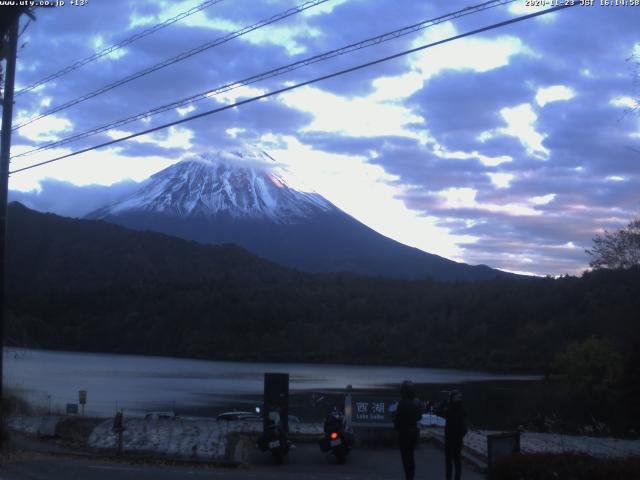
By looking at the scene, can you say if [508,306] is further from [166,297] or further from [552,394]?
[552,394]

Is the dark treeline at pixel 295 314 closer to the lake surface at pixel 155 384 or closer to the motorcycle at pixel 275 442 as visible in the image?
the lake surface at pixel 155 384

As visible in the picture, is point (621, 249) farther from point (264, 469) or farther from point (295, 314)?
point (295, 314)

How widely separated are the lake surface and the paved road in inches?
634

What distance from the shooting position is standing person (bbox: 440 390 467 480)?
1085 cm

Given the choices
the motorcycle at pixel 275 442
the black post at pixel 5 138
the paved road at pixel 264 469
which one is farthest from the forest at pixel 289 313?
the black post at pixel 5 138

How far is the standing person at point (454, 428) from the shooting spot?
1085 centimetres

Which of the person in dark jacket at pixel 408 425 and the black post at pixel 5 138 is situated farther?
the black post at pixel 5 138

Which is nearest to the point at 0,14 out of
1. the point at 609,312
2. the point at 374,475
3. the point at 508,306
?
the point at 374,475

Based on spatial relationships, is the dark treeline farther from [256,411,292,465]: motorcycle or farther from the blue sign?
[256,411,292,465]: motorcycle

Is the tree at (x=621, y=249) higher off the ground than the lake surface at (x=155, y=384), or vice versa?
the tree at (x=621, y=249)

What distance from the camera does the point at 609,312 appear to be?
46.1m

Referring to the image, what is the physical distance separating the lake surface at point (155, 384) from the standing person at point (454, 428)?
2205 centimetres

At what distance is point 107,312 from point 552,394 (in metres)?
112

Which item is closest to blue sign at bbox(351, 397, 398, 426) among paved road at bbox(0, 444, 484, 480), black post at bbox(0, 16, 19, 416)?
paved road at bbox(0, 444, 484, 480)
